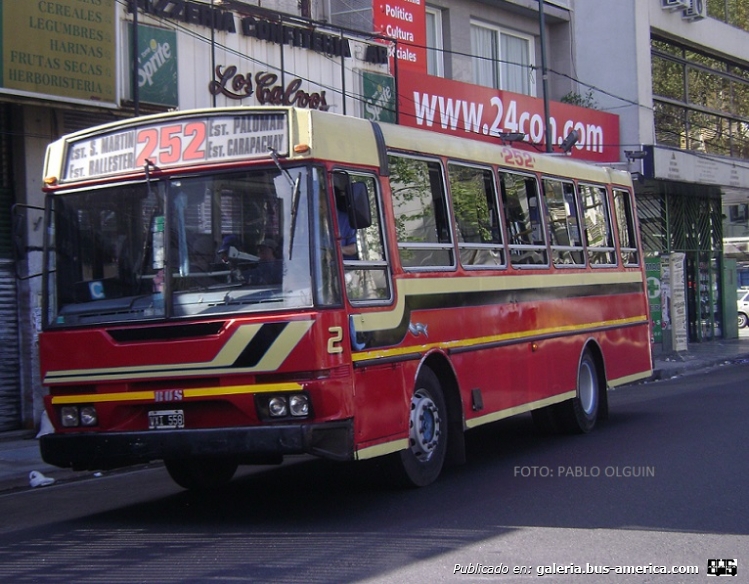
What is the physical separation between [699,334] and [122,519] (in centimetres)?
2458

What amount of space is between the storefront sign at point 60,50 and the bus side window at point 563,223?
18.4 feet

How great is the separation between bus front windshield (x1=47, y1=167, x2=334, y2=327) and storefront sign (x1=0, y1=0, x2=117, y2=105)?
471 centimetres

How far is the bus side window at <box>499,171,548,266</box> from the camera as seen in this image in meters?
10.4

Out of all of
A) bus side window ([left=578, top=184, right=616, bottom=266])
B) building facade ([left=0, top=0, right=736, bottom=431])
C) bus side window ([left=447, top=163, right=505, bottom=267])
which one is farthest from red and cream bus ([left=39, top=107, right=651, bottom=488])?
bus side window ([left=578, top=184, right=616, bottom=266])

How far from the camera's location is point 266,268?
24.0 ft

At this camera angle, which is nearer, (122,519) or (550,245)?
(122,519)

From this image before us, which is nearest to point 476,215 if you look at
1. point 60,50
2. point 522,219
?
point 522,219

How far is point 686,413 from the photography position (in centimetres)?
1370

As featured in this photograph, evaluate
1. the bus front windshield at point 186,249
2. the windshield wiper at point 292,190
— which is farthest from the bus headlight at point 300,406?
the windshield wiper at point 292,190

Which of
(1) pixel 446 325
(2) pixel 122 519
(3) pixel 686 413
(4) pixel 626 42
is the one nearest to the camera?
(2) pixel 122 519

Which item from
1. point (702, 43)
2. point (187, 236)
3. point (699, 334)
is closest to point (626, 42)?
point (702, 43)

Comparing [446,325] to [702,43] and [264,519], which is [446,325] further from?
[702,43]

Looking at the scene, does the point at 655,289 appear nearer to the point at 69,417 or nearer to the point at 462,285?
the point at 462,285

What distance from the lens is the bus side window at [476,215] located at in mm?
9445
